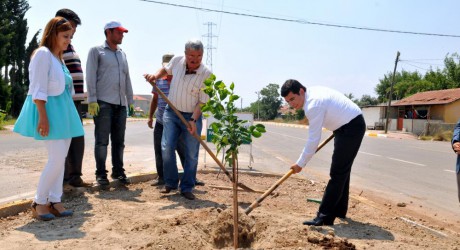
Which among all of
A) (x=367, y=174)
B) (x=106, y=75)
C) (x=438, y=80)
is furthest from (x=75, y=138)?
(x=438, y=80)

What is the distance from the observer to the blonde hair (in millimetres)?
3891

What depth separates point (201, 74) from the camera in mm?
4918

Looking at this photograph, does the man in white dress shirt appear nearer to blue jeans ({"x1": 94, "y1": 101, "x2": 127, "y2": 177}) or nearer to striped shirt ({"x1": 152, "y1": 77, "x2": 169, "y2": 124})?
striped shirt ({"x1": 152, "y1": 77, "x2": 169, "y2": 124})

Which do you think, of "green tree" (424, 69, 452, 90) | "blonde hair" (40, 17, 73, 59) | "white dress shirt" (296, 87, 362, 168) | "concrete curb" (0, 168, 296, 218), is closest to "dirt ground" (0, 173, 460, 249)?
"concrete curb" (0, 168, 296, 218)

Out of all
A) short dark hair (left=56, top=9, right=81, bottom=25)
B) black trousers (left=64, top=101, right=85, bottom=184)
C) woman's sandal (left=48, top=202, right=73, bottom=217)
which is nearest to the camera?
woman's sandal (left=48, top=202, right=73, bottom=217)

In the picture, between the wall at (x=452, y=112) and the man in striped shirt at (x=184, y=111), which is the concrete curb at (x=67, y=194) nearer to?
the man in striped shirt at (x=184, y=111)

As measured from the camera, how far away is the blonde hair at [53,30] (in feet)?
12.8

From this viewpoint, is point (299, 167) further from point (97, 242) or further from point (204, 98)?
point (97, 242)

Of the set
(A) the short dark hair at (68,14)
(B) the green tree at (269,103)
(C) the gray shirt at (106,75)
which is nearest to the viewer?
(A) the short dark hair at (68,14)

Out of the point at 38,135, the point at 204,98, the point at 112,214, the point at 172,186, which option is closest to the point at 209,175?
the point at 172,186

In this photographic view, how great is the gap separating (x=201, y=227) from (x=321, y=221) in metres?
1.24

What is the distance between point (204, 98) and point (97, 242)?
2.25 metres

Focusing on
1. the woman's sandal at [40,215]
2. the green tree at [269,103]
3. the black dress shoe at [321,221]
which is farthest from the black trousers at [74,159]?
the green tree at [269,103]

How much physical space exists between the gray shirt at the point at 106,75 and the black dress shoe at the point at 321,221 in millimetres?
2903
